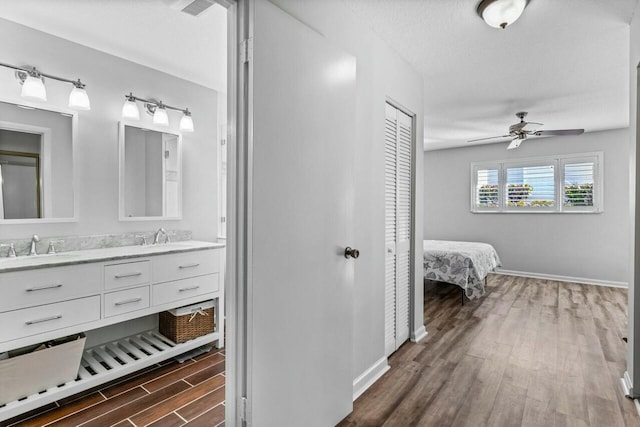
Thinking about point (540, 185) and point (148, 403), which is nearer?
point (148, 403)

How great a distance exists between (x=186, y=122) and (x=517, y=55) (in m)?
2.90

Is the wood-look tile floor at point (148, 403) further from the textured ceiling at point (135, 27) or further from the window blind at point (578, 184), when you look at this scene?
the window blind at point (578, 184)

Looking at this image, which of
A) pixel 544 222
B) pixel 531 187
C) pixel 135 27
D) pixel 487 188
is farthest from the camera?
pixel 487 188

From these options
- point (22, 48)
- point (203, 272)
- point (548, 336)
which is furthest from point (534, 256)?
point (22, 48)

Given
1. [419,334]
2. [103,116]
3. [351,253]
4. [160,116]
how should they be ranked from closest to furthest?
[351,253] → [103,116] → [160,116] → [419,334]

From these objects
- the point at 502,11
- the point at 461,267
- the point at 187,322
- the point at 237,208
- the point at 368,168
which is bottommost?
the point at 187,322

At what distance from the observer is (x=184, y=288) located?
105 inches

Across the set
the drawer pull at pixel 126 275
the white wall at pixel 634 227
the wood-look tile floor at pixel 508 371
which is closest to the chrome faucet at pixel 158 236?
the drawer pull at pixel 126 275

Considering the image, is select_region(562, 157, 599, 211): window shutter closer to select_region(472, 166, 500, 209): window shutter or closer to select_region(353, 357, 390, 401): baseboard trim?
select_region(472, 166, 500, 209): window shutter

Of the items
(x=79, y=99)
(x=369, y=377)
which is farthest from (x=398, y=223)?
(x=79, y=99)

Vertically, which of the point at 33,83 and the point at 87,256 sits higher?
the point at 33,83

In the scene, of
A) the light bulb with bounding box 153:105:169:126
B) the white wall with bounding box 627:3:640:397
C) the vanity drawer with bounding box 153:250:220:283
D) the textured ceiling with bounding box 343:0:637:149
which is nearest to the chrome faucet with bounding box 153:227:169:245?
the vanity drawer with bounding box 153:250:220:283

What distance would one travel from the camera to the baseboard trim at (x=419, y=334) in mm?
3012

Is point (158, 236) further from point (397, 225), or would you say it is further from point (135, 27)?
point (397, 225)
